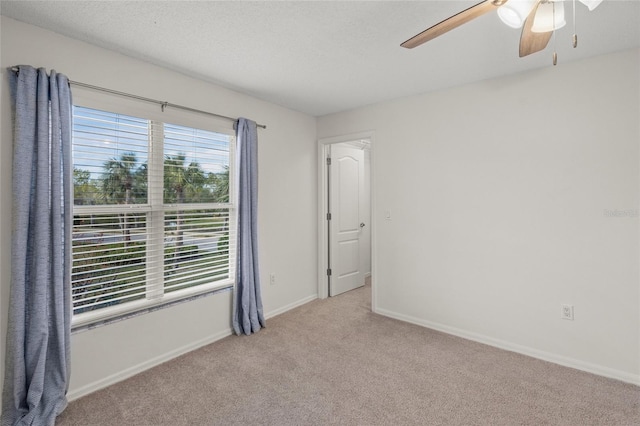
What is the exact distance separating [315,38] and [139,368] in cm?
275

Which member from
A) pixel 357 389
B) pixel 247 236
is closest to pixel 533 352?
pixel 357 389

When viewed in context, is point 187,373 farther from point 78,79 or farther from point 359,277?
point 359,277

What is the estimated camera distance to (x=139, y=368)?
2502 millimetres

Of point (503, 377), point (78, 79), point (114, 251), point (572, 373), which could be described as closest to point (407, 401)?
point (503, 377)

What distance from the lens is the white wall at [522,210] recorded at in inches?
94.0

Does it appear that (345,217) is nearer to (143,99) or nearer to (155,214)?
(155,214)

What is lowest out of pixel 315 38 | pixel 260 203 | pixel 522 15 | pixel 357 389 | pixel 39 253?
pixel 357 389

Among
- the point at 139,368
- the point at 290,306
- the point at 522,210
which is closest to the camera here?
the point at 139,368

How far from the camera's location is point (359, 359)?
8.79 feet

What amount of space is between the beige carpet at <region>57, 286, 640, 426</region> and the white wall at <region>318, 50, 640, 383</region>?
0.32 metres

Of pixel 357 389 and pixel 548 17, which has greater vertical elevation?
pixel 548 17

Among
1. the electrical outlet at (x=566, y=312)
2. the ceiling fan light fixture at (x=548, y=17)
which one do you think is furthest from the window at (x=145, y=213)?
the electrical outlet at (x=566, y=312)

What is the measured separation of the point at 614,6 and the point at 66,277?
3.65 meters

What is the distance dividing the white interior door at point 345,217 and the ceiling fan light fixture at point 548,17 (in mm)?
2884
